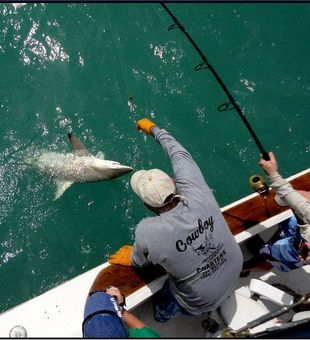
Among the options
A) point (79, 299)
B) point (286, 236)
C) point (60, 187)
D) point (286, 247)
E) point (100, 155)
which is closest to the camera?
point (286, 247)

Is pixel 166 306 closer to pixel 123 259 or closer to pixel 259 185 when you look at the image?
pixel 123 259

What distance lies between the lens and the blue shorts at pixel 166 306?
3.36 meters

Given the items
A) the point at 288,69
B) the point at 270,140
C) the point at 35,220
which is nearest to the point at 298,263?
the point at 270,140

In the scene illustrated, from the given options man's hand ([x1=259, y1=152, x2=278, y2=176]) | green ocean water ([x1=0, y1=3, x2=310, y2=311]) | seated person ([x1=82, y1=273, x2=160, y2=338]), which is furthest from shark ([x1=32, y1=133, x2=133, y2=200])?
seated person ([x1=82, y1=273, x2=160, y2=338])

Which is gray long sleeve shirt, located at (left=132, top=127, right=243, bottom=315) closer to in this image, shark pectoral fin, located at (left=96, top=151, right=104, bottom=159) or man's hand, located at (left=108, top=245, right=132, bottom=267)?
man's hand, located at (left=108, top=245, right=132, bottom=267)

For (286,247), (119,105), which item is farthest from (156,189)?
(119,105)

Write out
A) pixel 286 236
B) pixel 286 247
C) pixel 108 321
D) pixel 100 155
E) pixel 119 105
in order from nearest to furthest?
1. pixel 108 321
2. pixel 286 247
3. pixel 286 236
4. pixel 100 155
5. pixel 119 105

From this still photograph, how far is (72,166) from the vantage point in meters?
5.34

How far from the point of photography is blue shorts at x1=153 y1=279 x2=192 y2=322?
11.0ft

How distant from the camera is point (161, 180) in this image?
2877mm

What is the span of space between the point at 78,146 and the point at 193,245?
2.85 meters

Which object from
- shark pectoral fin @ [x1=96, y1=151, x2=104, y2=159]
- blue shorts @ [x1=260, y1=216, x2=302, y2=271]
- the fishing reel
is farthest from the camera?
shark pectoral fin @ [x1=96, y1=151, x2=104, y2=159]

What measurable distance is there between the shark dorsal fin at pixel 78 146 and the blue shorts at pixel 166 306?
235 cm

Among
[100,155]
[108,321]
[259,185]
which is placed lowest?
[108,321]
